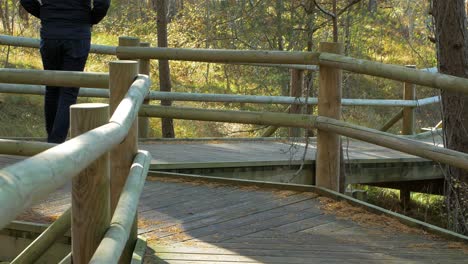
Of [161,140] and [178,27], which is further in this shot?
[178,27]

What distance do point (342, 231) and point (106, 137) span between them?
2.88 metres

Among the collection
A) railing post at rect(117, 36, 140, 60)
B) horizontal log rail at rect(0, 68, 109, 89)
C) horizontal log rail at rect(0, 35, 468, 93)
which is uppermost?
railing post at rect(117, 36, 140, 60)

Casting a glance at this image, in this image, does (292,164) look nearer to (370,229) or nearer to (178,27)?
(370,229)

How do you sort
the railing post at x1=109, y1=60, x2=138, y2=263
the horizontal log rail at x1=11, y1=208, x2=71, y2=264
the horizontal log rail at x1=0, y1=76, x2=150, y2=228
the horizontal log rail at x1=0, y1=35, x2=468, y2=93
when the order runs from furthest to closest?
1. the horizontal log rail at x1=0, y1=35, x2=468, y2=93
2. the railing post at x1=109, y1=60, x2=138, y2=263
3. the horizontal log rail at x1=11, y1=208, x2=71, y2=264
4. the horizontal log rail at x1=0, y1=76, x2=150, y2=228

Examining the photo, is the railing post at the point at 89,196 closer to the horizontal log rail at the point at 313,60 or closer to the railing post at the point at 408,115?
the horizontal log rail at the point at 313,60

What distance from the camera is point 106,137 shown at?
2328 mm

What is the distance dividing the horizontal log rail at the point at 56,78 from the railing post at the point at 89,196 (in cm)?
173

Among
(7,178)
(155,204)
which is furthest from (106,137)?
(155,204)

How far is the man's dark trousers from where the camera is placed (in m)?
6.32

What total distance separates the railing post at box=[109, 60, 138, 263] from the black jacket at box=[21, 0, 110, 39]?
99.7 inches

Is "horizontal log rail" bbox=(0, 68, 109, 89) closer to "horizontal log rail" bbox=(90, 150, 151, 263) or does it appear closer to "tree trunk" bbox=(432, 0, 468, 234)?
"horizontal log rail" bbox=(90, 150, 151, 263)

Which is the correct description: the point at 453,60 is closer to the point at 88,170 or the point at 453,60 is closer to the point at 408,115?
the point at 408,115

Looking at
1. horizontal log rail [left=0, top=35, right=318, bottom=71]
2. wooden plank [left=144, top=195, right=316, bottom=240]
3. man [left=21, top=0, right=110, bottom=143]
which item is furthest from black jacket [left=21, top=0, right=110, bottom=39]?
wooden plank [left=144, top=195, right=316, bottom=240]

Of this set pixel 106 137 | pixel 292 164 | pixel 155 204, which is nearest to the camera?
pixel 106 137
